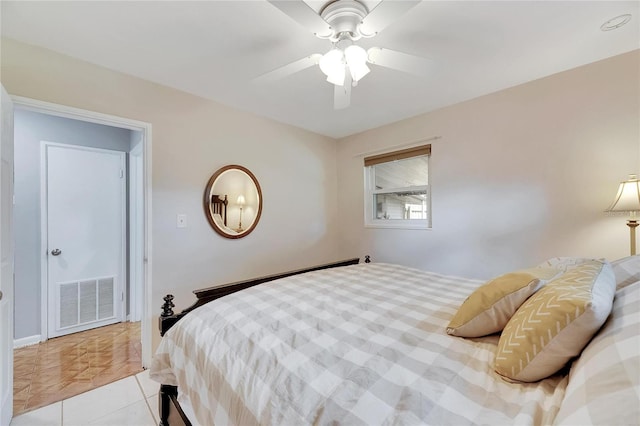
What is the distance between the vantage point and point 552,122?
6.98 feet

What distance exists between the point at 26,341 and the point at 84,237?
1.05 meters

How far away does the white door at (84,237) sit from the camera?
2.70 metres

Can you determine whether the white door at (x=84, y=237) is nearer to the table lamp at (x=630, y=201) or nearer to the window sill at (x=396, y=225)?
the window sill at (x=396, y=225)

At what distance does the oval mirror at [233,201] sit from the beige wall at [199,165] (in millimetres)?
76

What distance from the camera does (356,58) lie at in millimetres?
1428

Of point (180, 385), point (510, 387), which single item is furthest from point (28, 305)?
point (510, 387)

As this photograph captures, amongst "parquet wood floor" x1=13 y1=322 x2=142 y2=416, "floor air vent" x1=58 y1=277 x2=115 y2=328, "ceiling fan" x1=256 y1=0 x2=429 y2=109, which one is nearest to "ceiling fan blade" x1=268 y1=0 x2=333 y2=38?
"ceiling fan" x1=256 y1=0 x2=429 y2=109

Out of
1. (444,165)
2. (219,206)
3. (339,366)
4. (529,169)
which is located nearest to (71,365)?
(219,206)

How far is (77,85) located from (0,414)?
81.3 inches

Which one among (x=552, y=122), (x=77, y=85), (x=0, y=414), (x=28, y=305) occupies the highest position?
(x=77, y=85)

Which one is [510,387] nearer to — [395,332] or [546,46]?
[395,332]

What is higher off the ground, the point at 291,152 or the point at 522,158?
the point at 291,152

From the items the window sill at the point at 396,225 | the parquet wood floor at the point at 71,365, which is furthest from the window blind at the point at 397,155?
the parquet wood floor at the point at 71,365

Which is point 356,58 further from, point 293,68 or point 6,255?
point 6,255
